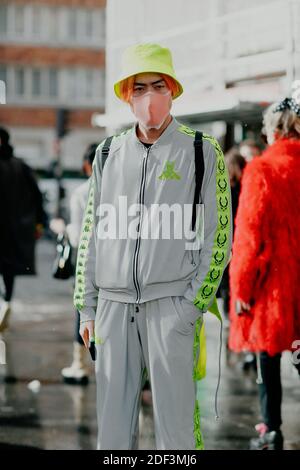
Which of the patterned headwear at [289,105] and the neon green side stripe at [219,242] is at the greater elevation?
the patterned headwear at [289,105]

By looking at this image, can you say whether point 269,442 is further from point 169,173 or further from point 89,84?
point 89,84

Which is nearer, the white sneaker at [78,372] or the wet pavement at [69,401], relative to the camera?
the wet pavement at [69,401]

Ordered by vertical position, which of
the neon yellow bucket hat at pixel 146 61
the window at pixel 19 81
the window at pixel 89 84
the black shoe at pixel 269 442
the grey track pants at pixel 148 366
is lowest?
the black shoe at pixel 269 442

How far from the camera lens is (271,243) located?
474 cm

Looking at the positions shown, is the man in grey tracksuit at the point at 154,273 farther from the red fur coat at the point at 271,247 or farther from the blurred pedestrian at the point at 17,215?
the blurred pedestrian at the point at 17,215

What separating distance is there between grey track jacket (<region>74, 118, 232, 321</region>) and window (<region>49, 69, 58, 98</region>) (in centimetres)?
3340

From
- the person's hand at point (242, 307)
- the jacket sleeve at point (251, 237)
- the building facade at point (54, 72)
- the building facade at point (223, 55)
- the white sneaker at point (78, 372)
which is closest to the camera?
the jacket sleeve at point (251, 237)

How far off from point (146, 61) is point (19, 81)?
107 ft

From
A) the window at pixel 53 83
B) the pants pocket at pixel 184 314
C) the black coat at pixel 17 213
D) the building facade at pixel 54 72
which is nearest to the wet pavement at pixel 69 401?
the black coat at pixel 17 213

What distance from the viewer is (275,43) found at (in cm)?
704

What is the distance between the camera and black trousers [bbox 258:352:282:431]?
5.00 meters

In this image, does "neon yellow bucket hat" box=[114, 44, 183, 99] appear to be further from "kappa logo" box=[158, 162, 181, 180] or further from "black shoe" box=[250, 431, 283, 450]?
"black shoe" box=[250, 431, 283, 450]

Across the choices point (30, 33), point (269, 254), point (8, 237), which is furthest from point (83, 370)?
point (30, 33)

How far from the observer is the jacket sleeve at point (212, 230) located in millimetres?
3518
